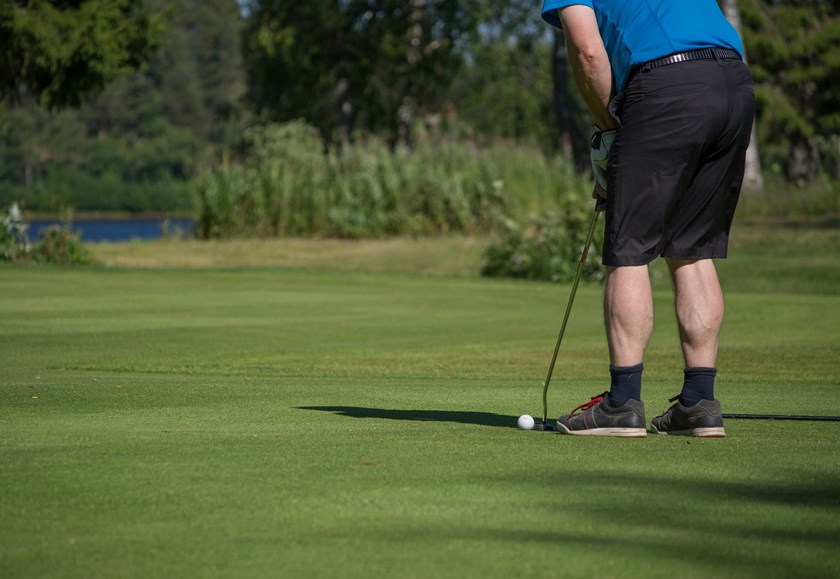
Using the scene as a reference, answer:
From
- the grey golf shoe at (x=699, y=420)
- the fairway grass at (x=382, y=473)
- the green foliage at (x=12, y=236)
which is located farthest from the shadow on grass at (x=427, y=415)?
the green foliage at (x=12, y=236)

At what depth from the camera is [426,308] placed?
39.7ft

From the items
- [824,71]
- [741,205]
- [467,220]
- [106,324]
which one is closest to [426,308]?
[106,324]

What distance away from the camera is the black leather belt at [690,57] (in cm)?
472

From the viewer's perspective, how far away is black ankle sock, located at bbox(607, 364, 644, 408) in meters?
4.77

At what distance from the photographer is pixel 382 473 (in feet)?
12.1

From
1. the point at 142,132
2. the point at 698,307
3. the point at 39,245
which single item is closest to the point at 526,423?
the point at 698,307

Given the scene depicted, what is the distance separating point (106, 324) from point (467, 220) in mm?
13987

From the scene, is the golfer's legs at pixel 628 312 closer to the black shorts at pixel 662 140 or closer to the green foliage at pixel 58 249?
the black shorts at pixel 662 140

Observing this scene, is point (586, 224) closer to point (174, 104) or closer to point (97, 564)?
point (97, 564)

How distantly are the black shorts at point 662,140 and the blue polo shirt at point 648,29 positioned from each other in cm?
6

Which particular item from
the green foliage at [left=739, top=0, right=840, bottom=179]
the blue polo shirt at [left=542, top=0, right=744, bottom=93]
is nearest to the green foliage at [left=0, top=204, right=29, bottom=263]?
the blue polo shirt at [left=542, top=0, right=744, bottom=93]

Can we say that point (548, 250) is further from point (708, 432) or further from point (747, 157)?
point (708, 432)

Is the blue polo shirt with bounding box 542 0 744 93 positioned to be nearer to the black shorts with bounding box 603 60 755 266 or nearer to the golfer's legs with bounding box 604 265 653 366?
the black shorts with bounding box 603 60 755 266

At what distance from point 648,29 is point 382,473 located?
6.36 ft
